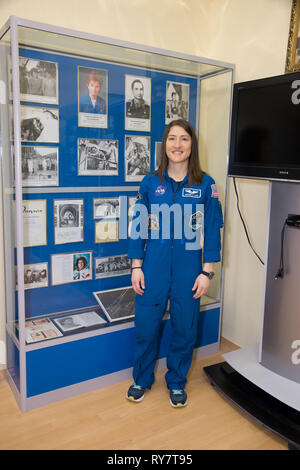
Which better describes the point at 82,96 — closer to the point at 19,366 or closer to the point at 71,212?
the point at 71,212

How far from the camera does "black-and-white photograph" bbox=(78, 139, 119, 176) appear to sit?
7.65 feet

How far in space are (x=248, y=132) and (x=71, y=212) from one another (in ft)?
3.78

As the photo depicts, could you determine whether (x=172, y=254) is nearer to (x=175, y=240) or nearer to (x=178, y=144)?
(x=175, y=240)

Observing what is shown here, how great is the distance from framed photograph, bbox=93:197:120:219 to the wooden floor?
1.10m

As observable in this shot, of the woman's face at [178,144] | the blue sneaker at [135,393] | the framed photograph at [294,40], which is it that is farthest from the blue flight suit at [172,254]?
the framed photograph at [294,40]

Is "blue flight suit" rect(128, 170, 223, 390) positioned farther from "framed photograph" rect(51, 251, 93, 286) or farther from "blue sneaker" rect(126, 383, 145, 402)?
"framed photograph" rect(51, 251, 93, 286)

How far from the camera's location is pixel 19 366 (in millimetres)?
2145

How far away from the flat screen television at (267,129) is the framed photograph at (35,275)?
4.17ft

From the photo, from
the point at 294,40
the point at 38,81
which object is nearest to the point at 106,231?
the point at 38,81

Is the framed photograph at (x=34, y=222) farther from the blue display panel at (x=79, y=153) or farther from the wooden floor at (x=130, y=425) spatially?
the wooden floor at (x=130, y=425)

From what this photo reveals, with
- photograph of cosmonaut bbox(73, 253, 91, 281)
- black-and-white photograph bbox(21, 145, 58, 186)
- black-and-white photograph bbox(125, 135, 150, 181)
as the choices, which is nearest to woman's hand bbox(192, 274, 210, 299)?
photograph of cosmonaut bbox(73, 253, 91, 281)

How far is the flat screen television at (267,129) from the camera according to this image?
1.89 meters

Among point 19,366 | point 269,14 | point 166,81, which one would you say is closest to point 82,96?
point 166,81

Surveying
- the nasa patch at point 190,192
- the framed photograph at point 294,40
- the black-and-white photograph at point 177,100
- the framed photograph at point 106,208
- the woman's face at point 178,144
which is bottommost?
the framed photograph at point 106,208
